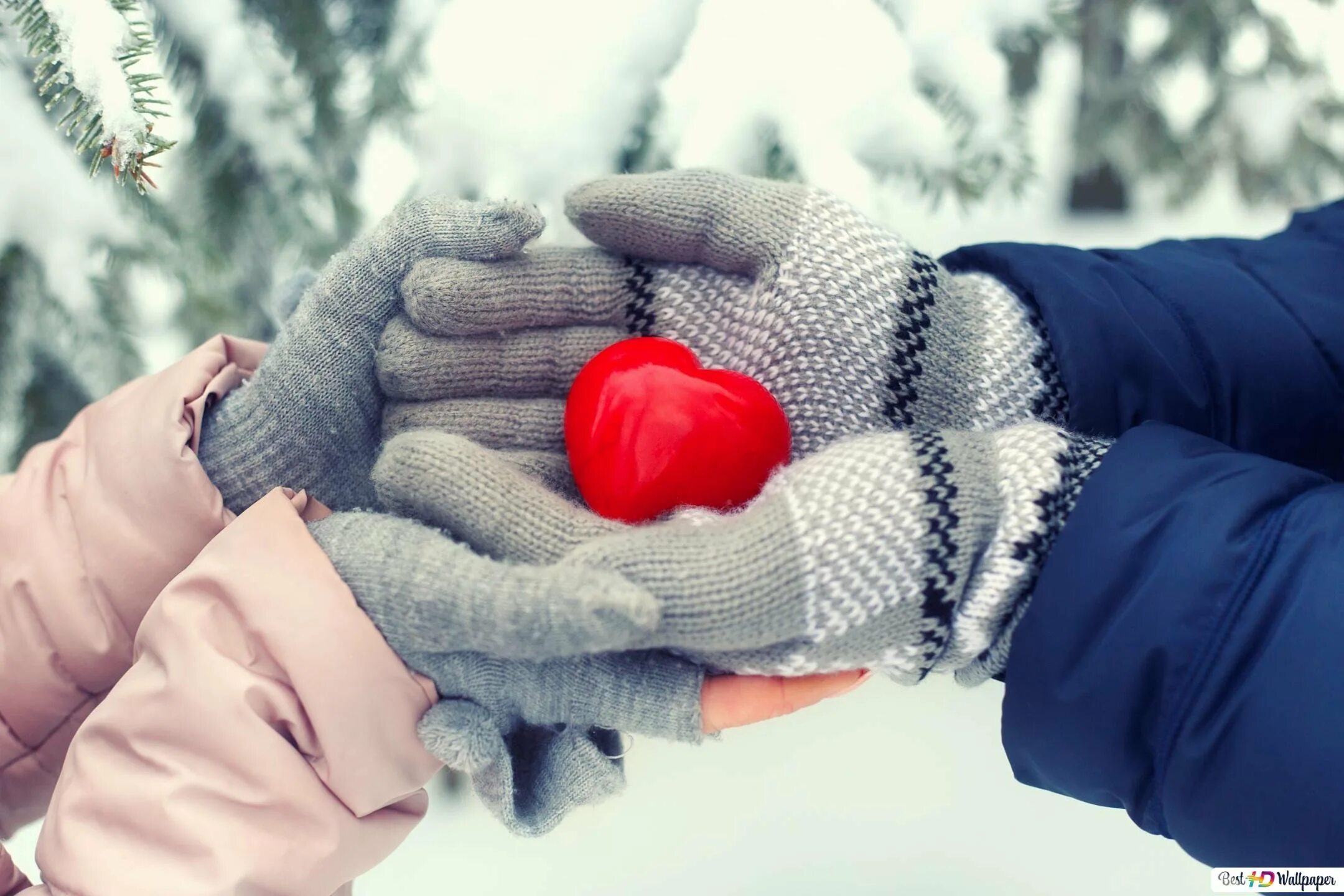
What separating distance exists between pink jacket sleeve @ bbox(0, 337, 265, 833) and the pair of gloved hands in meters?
0.03

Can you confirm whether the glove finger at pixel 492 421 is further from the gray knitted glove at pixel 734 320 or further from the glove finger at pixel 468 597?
the glove finger at pixel 468 597

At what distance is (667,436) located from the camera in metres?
0.70

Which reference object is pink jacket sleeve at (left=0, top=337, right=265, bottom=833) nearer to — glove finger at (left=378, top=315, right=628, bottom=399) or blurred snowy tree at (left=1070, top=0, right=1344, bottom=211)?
glove finger at (left=378, top=315, right=628, bottom=399)

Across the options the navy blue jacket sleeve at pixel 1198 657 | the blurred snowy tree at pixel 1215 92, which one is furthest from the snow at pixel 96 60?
the blurred snowy tree at pixel 1215 92

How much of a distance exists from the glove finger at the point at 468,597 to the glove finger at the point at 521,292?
18cm

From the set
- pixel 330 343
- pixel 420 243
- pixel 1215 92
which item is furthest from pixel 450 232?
pixel 1215 92

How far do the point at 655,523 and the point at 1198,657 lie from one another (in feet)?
1.32

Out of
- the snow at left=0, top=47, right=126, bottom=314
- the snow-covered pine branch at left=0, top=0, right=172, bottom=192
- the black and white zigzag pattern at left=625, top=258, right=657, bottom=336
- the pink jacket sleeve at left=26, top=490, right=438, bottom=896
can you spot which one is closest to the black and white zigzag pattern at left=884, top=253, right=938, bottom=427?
the black and white zigzag pattern at left=625, top=258, right=657, bottom=336

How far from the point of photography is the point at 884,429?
800 millimetres

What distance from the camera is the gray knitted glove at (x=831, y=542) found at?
0.63 m

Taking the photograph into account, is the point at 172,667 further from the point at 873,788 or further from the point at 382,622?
the point at 873,788

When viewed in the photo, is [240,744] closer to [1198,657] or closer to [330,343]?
[330,343]

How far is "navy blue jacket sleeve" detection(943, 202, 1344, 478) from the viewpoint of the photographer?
796 mm

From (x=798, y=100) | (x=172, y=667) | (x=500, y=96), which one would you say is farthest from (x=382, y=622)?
(x=798, y=100)
